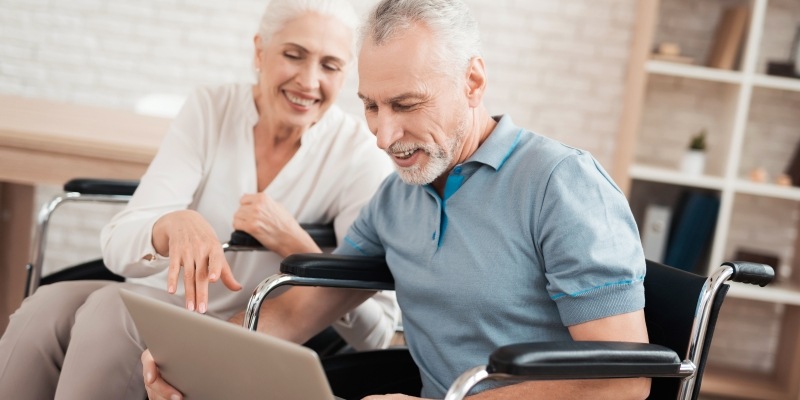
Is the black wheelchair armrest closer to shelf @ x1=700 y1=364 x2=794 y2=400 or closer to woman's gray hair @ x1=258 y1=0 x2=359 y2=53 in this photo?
woman's gray hair @ x1=258 y1=0 x2=359 y2=53

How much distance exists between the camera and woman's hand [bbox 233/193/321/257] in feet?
6.48

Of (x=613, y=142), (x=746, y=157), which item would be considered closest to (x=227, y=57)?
(x=613, y=142)

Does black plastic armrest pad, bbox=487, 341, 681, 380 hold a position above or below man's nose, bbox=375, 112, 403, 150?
below

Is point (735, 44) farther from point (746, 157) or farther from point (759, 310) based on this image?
point (759, 310)

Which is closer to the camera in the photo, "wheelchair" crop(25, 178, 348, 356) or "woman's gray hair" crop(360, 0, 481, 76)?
"woman's gray hair" crop(360, 0, 481, 76)

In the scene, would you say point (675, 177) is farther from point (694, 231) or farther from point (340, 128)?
point (340, 128)

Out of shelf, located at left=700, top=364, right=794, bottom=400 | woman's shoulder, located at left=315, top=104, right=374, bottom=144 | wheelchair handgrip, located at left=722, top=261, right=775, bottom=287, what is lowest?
shelf, located at left=700, top=364, right=794, bottom=400

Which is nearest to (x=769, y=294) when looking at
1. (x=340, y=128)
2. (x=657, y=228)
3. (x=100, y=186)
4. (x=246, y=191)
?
(x=657, y=228)

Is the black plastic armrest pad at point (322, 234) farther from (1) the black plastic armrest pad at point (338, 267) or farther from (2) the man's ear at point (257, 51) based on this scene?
(2) the man's ear at point (257, 51)

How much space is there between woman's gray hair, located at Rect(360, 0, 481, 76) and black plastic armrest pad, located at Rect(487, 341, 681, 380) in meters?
0.55

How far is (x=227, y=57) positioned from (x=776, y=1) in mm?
2520

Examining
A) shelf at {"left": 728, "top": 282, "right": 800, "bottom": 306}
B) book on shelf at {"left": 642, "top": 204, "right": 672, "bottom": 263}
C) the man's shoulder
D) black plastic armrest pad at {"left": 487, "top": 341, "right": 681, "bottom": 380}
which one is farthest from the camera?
book on shelf at {"left": 642, "top": 204, "right": 672, "bottom": 263}

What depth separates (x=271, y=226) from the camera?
199 centimetres

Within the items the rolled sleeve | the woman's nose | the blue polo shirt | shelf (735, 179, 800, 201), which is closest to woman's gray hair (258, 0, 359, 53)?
the woman's nose
